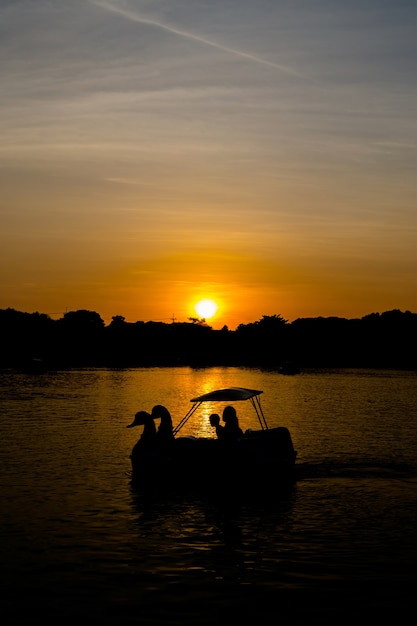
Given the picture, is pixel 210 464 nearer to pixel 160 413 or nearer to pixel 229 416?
pixel 229 416

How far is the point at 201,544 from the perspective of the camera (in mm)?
21109

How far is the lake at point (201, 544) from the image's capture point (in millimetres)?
15930

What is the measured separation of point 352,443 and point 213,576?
99.9 feet

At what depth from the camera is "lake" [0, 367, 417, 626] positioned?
15.9m

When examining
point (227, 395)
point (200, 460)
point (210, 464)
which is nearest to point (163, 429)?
point (200, 460)

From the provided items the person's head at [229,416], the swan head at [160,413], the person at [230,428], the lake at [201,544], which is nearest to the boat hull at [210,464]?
the person at [230,428]

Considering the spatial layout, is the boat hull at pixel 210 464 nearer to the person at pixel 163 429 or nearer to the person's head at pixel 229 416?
the person at pixel 163 429

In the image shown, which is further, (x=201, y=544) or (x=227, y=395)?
(x=227, y=395)

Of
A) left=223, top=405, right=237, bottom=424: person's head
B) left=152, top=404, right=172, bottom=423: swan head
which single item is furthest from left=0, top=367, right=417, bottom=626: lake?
left=223, top=405, right=237, bottom=424: person's head

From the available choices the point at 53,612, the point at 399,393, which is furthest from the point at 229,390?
the point at 399,393

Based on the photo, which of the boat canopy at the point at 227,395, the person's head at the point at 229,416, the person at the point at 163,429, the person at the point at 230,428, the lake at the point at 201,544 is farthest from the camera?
the boat canopy at the point at 227,395

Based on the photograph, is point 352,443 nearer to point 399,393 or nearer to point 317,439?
point 317,439

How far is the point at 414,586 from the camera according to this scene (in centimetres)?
1744

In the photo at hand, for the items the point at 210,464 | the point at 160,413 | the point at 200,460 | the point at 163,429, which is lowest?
the point at 210,464
